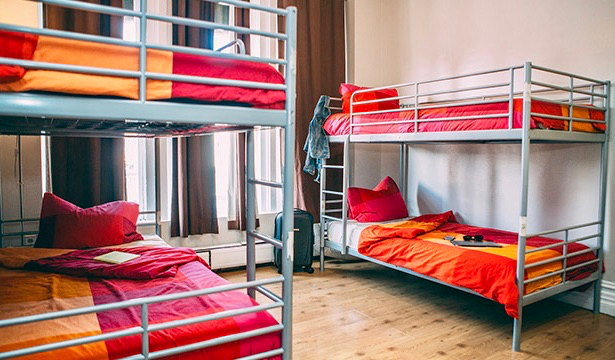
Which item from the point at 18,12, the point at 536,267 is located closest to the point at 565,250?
the point at 536,267

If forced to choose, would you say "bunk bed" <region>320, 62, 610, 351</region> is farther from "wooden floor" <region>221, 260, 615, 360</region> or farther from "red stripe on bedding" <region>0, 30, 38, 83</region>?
"red stripe on bedding" <region>0, 30, 38, 83</region>

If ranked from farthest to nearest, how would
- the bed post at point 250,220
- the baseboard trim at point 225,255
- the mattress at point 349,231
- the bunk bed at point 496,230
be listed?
the baseboard trim at point 225,255, the mattress at point 349,231, the bunk bed at point 496,230, the bed post at point 250,220

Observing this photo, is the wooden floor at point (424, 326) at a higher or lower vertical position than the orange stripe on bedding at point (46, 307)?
lower

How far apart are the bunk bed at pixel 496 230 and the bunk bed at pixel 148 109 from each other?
1.55 metres

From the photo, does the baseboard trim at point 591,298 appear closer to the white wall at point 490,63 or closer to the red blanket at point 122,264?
the white wall at point 490,63

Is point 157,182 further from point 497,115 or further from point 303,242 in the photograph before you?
point 497,115

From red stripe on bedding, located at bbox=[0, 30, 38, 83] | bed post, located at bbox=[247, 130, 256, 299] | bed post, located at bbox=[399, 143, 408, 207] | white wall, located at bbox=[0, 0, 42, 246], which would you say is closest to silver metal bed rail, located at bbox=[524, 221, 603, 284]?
bed post, located at bbox=[247, 130, 256, 299]

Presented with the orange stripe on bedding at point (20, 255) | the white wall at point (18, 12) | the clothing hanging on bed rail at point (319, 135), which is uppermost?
the white wall at point (18, 12)

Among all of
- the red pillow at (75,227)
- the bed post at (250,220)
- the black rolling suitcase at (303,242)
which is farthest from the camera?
the black rolling suitcase at (303,242)

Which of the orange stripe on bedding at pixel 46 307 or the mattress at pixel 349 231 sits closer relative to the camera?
the orange stripe on bedding at pixel 46 307

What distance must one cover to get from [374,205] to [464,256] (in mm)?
1382

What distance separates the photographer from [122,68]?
1.46 meters

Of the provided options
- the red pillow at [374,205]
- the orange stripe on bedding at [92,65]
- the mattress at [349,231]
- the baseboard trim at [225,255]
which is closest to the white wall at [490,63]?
the red pillow at [374,205]

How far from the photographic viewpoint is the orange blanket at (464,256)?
275 centimetres
